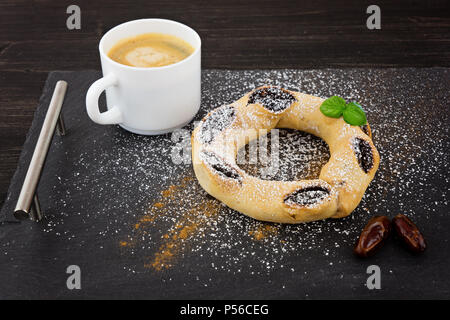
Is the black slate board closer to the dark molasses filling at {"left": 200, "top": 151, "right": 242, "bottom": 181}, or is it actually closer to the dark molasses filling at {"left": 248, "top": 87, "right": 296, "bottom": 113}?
the dark molasses filling at {"left": 200, "top": 151, "right": 242, "bottom": 181}

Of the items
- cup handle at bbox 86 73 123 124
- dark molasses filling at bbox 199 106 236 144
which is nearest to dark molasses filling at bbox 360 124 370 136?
dark molasses filling at bbox 199 106 236 144

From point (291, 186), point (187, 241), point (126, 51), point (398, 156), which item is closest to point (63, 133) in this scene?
point (126, 51)

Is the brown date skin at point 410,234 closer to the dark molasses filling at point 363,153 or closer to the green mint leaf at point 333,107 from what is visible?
the dark molasses filling at point 363,153

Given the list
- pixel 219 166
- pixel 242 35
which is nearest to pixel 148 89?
pixel 219 166

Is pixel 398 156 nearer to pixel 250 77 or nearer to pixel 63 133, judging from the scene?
pixel 250 77

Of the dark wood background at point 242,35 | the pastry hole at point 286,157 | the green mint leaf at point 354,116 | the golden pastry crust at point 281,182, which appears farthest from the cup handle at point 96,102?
the green mint leaf at point 354,116
